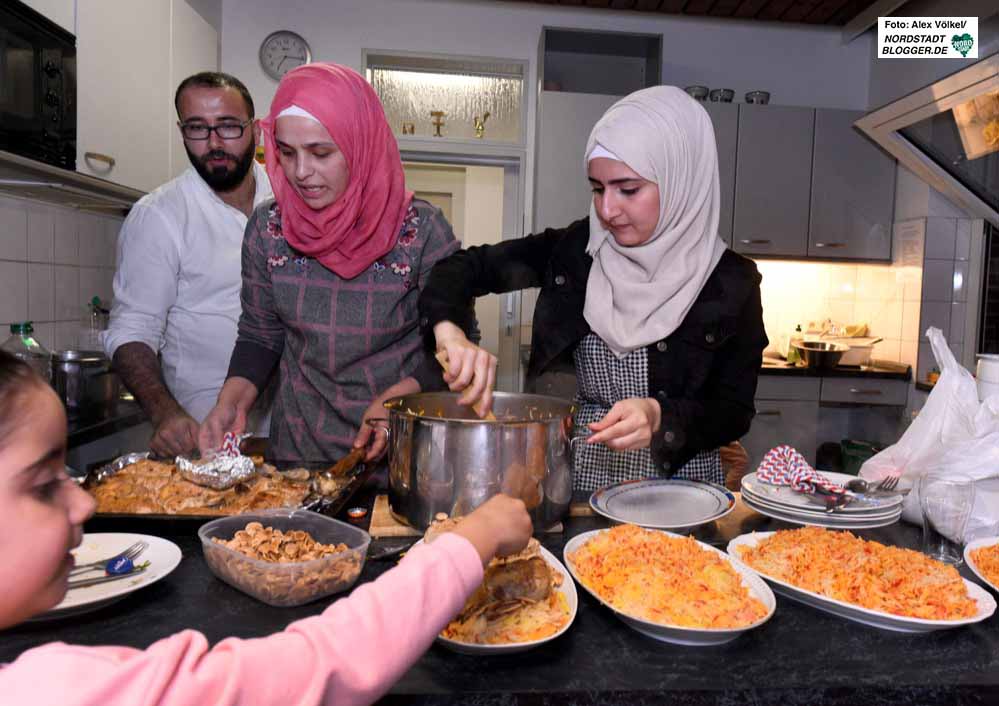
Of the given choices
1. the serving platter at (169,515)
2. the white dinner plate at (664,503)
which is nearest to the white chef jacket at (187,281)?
the serving platter at (169,515)

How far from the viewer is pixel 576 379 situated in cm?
183

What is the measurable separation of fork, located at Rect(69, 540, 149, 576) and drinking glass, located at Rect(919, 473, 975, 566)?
1.25 m

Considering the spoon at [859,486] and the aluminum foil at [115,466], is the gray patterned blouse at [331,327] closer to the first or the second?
the aluminum foil at [115,466]

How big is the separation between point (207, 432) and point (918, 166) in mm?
3854

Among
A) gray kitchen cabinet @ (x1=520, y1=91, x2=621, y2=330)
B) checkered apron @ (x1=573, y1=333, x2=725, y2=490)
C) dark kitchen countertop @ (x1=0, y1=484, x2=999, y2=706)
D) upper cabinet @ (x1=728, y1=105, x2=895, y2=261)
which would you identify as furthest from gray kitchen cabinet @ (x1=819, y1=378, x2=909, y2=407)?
dark kitchen countertop @ (x1=0, y1=484, x2=999, y2=706)

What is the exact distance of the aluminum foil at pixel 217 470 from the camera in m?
1.30

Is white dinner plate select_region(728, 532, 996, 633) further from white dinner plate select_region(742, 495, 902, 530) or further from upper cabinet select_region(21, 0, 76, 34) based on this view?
upper cabinet select_region(21, 0, 76, 34)

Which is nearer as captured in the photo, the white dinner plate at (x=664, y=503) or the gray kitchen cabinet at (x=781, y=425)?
the white dinner plate at (x=664, y=503)

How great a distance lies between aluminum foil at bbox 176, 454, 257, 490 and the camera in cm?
130

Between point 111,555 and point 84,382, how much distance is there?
1677mm

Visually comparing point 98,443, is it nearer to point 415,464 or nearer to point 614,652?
point 415,464

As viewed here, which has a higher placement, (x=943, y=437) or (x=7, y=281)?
(x=7, y=281)

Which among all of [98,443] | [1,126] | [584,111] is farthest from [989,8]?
[98,443]

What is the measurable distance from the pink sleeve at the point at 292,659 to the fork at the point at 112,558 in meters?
0.47
